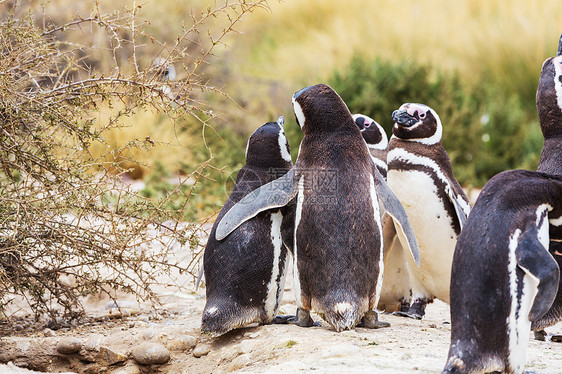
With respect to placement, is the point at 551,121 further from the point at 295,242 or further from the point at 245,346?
the point at 245,346

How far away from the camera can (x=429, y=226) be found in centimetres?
458

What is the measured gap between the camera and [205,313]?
3834 mm

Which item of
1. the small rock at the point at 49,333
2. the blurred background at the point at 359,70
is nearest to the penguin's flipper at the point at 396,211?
the small rock at the point at 49,333

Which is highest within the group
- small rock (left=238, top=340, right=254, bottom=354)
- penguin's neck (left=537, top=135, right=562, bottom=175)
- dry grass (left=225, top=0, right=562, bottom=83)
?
dry grass (left=225, top=0, right=562, bottom=83)

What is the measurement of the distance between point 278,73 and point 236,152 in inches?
169

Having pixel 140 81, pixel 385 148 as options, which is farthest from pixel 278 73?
pixel 140 81

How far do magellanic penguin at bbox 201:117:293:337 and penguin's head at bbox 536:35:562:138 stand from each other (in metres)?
1.39

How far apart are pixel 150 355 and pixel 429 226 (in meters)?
1.85

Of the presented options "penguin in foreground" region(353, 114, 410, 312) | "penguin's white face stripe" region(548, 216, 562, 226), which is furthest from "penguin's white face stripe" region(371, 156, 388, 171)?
"penguin's white face stripe" region(548, 216, 562, 226)

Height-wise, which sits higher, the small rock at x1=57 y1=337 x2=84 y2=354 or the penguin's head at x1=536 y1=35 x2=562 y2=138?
the penguin's head at x1=536 y1=35 x2=562 y2=138

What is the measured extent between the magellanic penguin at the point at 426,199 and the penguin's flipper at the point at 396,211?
0.60m

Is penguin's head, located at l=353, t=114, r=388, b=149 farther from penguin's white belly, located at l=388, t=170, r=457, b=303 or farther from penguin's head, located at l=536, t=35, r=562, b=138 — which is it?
penguin's head, located at l=536, t=35, r=562, b=138

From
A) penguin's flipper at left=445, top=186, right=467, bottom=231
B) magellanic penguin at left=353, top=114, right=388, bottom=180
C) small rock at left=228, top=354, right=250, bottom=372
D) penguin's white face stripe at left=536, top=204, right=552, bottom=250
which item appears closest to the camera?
penguin's white face stripe at left=536, top=204, right=552, bottom=250

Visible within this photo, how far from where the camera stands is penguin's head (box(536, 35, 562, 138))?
3758mm
